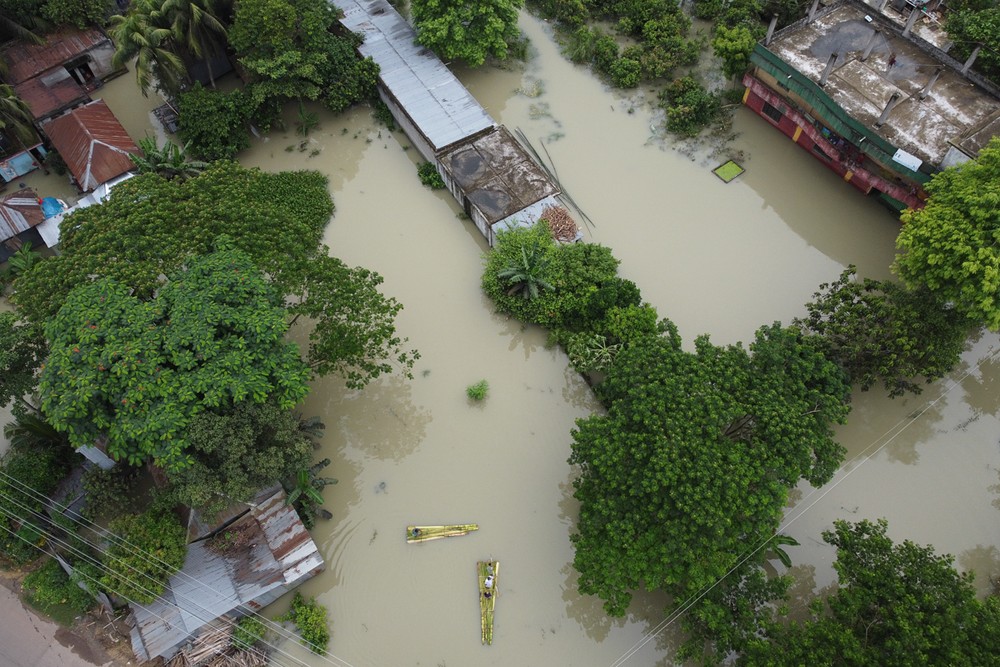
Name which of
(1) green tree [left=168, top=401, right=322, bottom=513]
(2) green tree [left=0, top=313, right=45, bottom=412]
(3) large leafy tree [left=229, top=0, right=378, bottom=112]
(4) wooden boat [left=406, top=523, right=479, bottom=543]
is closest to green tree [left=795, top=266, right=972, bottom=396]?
(4) wooden boat [left=406, top=523, right=479, bottom=543]

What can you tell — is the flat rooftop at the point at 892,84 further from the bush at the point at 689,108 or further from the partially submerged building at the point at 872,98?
the bush at the point at 689,108

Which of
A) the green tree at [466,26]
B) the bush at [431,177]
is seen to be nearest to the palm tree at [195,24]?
the green tree at [466,26]

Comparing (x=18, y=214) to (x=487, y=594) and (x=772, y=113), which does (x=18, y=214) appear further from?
(x=772, y=113)

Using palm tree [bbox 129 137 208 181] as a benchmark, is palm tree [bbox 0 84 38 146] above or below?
above

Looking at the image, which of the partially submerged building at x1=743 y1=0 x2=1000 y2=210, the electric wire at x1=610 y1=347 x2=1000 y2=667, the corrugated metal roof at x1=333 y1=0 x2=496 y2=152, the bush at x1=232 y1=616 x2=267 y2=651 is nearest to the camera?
the electric wire at x1=610 y1=347 x2=1000 y2=667

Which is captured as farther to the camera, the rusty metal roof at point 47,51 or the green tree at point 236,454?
the rusty metal roof at point 47,51

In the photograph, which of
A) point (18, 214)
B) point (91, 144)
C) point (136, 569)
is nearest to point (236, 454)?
point (136, 569)

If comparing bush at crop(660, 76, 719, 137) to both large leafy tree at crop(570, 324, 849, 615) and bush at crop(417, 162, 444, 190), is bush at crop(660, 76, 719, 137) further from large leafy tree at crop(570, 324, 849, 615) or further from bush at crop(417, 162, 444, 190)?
large leafy tree at crop(570, 324, 849, 615)
